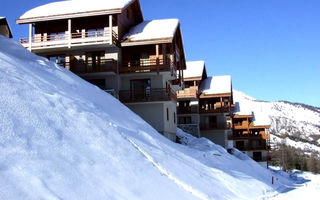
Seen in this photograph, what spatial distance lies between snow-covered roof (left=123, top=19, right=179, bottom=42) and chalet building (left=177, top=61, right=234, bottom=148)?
499 inches

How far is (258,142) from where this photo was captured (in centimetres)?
5456

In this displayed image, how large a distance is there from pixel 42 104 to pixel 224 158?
1681 cm

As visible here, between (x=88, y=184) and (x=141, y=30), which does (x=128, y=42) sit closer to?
(x=141, y=30)

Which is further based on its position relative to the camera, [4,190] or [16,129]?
[16,129]

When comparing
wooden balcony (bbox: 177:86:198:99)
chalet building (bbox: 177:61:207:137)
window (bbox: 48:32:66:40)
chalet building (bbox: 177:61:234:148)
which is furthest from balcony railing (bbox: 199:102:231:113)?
window (bbox: 48:32:66:40)

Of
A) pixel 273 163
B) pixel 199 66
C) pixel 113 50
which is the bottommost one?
pixel 273 163

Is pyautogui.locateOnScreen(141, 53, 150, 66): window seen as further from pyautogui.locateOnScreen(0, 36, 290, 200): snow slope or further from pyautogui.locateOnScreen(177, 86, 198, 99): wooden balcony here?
pyautogui.locateOnScreen(177, 86, 198, 99): wooden balcony

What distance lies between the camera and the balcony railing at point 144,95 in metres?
25.9

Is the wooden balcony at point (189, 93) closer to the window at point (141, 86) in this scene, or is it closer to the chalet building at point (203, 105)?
the chalet building at point (203, 105)

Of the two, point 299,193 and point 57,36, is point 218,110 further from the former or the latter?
point 299,193

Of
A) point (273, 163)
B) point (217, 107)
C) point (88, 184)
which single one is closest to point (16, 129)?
point (88, 184)

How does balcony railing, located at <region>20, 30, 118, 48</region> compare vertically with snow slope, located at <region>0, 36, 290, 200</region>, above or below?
above

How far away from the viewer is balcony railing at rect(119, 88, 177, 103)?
25.9 meters

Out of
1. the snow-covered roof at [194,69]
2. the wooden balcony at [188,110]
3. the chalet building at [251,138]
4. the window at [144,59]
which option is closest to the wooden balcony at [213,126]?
the wooden balcony at [188,110]
